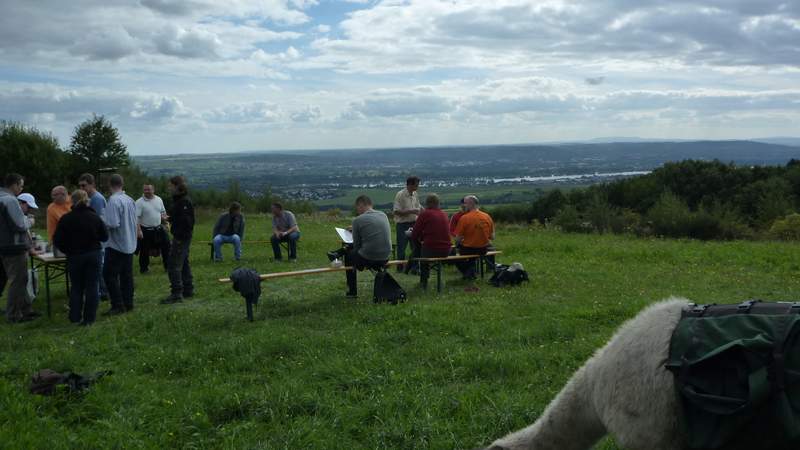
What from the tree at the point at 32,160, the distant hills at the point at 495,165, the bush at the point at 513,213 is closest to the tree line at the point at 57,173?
the tree at the point at 32,160

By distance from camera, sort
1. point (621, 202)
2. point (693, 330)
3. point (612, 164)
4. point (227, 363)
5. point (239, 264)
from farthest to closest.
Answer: point (612, 164), point (621, 202), point (239, 264), point (227, 363), point (693, 330)

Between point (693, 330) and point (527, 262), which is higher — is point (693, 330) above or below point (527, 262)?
above

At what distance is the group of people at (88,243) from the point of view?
8.52 metres

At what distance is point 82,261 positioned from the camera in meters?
8.52

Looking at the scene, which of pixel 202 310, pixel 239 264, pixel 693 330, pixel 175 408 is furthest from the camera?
pixel 239 264

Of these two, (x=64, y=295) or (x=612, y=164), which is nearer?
→ (x=64, y=295)

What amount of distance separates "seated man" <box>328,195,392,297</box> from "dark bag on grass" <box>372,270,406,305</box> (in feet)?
0.92

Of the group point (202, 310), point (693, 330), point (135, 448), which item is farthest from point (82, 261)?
point (693, 330)

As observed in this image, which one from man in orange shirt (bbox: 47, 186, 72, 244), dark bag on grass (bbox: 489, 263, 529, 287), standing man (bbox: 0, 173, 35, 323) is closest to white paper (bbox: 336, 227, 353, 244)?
dark bag on grass (bbox: 489, 263, 529, 287)

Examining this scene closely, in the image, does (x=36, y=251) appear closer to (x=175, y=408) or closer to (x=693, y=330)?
(x=175, y=408)

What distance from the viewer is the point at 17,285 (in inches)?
356

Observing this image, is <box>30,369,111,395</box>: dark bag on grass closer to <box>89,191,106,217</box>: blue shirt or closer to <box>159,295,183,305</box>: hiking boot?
<box>159,295,183,305</box>: hiking boot

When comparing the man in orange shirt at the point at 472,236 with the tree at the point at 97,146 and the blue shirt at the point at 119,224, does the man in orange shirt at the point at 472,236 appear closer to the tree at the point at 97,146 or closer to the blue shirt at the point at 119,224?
the blue shirt at the point at 119,224

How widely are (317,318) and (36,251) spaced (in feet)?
15.8
